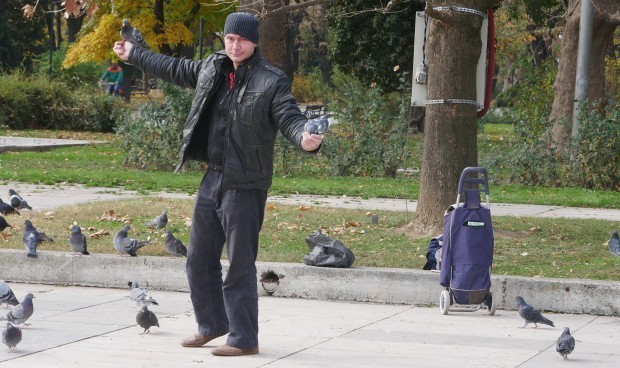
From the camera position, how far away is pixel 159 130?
66.6 feet

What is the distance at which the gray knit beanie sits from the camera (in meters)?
7.05

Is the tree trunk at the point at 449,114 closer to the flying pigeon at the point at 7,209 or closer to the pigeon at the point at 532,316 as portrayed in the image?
the pigeon at the point at 532,316

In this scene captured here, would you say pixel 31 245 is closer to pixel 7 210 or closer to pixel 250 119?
pixel 7 210

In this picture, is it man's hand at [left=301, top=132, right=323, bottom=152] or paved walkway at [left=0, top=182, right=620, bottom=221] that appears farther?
paved walkway at [left=0, top=182, right=620, bottom=221]

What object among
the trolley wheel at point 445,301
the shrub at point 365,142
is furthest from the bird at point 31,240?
the shrub at point 365,142

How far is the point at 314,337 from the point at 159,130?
42.2 feet

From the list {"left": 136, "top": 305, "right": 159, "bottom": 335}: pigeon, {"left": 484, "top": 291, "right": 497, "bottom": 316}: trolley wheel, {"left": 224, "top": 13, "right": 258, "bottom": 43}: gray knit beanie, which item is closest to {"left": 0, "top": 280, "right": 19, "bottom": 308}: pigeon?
{"left": 136, "top": 305, "right": 159, "bottom": 335}: pigeon

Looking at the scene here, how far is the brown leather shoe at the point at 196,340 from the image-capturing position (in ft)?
24.2

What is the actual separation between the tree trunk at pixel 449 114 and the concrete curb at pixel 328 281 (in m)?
2.07

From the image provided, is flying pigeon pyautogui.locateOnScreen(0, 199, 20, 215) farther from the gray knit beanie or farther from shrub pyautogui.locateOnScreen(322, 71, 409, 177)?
shrub pyautogui.locateOnScreen(322, 71, 409, 177)

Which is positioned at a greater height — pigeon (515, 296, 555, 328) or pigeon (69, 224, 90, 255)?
pigeon (69, 224, 90, 255)

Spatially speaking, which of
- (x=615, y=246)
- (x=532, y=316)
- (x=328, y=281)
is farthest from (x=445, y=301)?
(x=615, y=246)

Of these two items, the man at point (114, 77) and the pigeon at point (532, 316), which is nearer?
the pigeon at point (532, 316)

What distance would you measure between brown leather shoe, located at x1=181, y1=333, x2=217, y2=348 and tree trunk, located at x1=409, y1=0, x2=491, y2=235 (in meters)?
4.53
